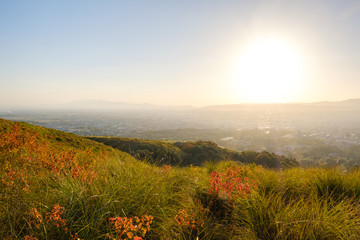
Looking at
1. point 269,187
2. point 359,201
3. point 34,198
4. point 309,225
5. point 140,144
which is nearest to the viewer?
point 309,225

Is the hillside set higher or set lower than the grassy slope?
lower

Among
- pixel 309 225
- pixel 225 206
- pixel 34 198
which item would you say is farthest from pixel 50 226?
pixel 309 225

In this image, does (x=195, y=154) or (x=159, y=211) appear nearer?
(x=159, y=211)

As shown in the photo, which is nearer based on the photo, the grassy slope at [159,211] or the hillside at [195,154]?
the grassy slope at [159,211]

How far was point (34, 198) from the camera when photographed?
3377 millimetres

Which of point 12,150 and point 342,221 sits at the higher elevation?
point 12,150

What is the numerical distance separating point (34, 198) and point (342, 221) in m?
6.54

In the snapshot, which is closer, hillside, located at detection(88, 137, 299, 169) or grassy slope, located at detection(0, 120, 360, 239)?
grassy slope, located at detection(0, 120, 360, 239)

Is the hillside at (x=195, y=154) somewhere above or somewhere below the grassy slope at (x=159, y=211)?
below

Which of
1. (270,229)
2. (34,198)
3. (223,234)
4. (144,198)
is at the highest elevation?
(34,198)

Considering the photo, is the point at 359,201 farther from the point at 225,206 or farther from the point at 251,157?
the point at 251,157

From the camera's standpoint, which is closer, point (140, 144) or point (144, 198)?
point (144, 198)

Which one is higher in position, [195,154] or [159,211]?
[159,211]

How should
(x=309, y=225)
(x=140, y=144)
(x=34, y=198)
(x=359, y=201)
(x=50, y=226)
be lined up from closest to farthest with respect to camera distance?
(x=50, y=226) → (x=309, y=225) → (x=34, y=198) → (x=359, y=201) → (x=140, y=144)
